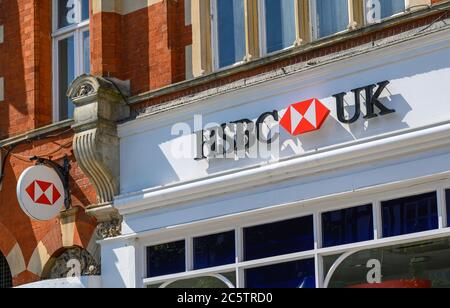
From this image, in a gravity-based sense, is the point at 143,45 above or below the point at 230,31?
above

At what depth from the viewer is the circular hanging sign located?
14680 mm

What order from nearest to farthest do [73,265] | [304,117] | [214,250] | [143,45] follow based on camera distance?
1. [304,117]
2. [214,250]
3. [143,45]
4. [73,265]

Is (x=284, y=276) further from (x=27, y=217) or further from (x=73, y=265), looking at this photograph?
(x=27, y=217)

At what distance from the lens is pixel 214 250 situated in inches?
541

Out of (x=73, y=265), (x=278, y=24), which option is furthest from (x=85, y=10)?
(x=73, y=265)

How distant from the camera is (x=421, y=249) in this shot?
11844 millimetres

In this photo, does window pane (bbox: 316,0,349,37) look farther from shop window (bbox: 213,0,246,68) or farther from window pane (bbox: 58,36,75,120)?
window pane (bbox: 58,36,75,120)

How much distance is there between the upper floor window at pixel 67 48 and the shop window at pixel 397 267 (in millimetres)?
5619

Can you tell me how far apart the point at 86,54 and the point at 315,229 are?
5.30m

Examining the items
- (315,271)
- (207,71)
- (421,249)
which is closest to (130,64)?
(207,71)

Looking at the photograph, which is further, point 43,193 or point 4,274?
point 4,274

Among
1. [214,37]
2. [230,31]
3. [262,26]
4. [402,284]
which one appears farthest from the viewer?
[214,37]

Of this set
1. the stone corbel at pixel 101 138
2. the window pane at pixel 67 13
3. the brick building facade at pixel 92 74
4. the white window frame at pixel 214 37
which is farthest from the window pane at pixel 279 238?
the window pane at pixel 67 13
